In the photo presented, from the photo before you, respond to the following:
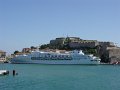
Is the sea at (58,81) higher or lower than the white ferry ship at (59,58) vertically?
lower

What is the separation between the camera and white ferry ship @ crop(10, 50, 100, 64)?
121m

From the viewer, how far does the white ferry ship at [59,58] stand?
121 meters

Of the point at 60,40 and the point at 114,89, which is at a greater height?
the point at 60,40

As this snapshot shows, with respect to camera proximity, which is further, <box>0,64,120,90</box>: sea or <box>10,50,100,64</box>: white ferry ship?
<box>10,50,100,64</box>: white ferry ship

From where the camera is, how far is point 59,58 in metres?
124

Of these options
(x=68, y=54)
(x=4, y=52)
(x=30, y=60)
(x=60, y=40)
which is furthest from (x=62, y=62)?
(x=4, y=52)

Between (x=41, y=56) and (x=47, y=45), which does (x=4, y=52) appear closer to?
(x=47, y=45)

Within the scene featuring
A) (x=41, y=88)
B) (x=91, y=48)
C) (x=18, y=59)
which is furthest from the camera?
(x=91, y=48)

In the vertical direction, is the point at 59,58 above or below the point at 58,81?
above

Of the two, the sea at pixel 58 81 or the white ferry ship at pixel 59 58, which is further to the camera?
the white ferry ship at pixel 59 58

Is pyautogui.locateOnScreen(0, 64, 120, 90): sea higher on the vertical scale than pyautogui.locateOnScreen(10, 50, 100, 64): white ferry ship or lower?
lower

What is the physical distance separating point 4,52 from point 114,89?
526 feet

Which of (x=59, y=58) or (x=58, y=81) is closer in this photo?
(x=58, y=81)

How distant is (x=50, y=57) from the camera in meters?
125
